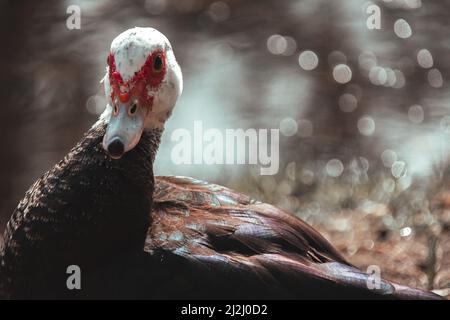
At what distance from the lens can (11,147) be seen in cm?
548

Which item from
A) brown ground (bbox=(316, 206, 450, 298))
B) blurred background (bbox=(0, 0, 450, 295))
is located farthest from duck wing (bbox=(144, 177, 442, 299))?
blurred background (bbox=(0, 0, 450, 295))

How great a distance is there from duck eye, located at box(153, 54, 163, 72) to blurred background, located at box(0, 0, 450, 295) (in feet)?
5.75

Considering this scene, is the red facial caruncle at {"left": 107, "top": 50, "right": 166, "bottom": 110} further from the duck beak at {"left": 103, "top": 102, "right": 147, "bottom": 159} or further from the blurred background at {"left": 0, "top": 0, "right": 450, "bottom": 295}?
the blurred background at {"left": 0, "top": 0, "right": 450, "bottom": 295}

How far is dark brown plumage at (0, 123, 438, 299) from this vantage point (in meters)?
2.91

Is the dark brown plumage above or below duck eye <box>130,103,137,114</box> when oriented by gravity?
below

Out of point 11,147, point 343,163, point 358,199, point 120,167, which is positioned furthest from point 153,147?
point 11,147

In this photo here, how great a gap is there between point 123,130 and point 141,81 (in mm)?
190

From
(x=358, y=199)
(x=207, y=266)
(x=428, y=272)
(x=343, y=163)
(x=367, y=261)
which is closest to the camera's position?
(x=207, y=266)

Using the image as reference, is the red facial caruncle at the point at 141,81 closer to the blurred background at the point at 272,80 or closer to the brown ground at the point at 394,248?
the brown ground at the point at 394,248

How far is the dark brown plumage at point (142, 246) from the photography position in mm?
2912

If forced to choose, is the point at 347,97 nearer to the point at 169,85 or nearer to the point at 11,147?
the point at 11,147

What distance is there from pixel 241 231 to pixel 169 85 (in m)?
0.55

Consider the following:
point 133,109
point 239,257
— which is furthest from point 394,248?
point 133,109

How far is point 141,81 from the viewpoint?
300 cm
